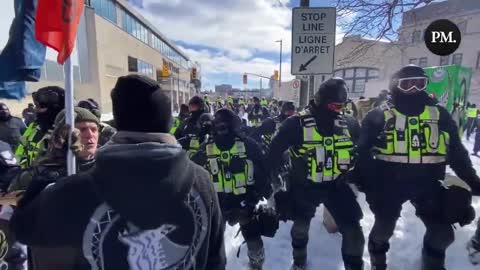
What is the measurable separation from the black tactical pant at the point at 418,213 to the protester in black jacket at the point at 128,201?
2.46 meters

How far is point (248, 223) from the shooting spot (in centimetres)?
340

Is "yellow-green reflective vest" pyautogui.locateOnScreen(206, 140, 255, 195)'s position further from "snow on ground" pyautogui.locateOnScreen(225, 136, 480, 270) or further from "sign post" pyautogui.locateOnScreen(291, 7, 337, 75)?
"sign post" pyautogui.locateOnScreen(291, 7, 337, 75)

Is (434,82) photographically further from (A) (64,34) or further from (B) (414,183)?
(A) (64,34)

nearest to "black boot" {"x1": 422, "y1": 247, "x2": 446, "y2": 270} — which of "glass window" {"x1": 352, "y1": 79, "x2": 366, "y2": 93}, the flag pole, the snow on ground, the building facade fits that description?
the snow on ground

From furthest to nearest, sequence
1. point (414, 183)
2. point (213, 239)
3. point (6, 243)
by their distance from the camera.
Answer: point (414, 183) < point (6, 243) < point (213, 239)

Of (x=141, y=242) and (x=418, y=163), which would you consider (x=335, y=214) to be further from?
(x=141, y=242)

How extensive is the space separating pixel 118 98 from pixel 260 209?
258 centimetres

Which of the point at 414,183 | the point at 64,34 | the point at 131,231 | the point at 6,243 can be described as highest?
the point at 64,34

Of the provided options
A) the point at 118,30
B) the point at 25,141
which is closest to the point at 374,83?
the point at 118,30

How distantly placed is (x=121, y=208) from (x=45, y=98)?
8.81 ft

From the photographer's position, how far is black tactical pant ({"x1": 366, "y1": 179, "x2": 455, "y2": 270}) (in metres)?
2.94

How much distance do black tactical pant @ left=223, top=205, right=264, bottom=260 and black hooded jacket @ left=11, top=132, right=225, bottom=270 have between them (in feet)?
7.01

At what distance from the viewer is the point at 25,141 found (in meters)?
3.36

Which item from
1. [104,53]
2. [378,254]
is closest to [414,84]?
[378,254]
